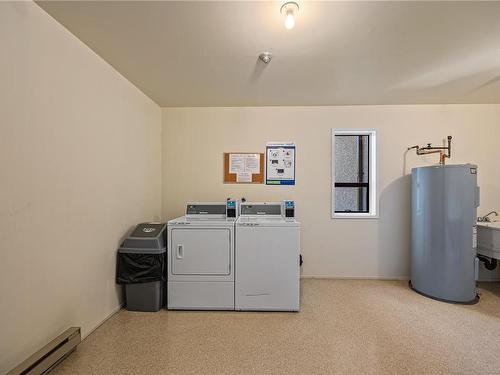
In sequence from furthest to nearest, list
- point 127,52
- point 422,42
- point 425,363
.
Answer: point 127,52, point 422,42, point 425,363

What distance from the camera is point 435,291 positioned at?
253 centimetres

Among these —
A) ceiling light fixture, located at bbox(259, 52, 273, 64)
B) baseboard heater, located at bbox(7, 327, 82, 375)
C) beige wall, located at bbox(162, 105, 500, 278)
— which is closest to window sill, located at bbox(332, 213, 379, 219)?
beige wall, located at bbox(162, 105, 500, 278)

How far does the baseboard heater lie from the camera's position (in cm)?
132

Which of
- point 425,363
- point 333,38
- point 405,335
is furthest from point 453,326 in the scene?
point 333,38

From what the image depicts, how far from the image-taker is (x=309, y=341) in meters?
1.85

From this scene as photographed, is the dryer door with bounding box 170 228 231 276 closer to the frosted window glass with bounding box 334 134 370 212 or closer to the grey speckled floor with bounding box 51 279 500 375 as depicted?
the grey speckled floor with bounding box 51 279 500 375

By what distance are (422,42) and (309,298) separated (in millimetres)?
2618

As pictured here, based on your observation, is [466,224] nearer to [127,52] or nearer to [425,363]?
[425,363]

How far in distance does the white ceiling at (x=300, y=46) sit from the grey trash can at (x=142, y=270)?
1692 mm

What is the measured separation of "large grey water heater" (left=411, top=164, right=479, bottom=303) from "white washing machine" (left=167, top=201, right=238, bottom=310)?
7.36ft

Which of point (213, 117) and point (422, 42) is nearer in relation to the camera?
point (422, 42)

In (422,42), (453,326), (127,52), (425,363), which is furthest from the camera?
(453,326)

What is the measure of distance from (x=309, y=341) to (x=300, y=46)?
94.4 inches

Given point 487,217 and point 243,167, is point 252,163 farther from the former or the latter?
point 487,217
